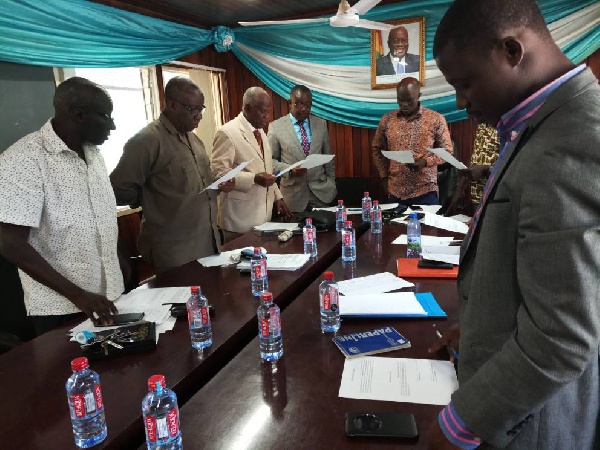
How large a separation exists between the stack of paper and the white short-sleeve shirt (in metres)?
0.21

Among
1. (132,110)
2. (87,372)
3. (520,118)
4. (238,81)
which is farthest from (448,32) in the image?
(238,81)

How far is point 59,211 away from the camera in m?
1.71

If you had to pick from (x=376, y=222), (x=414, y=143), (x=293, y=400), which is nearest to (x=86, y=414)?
(x=293, y=400)

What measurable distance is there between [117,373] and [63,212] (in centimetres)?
78

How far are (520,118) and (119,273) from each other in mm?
1693

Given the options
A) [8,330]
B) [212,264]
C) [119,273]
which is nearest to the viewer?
[119,273]

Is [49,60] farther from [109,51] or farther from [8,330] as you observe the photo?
[8,330]

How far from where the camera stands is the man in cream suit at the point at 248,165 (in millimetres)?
3121

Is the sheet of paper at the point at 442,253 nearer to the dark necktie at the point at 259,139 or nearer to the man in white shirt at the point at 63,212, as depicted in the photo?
the man in white shirt at the point at 63,212

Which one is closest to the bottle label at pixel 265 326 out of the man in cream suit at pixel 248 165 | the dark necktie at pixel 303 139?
the man in cream suit at pixel 248 165

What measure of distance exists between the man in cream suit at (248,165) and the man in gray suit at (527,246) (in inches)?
93.9

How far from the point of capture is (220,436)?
93 cm

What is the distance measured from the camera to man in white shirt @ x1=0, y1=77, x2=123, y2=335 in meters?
1.57

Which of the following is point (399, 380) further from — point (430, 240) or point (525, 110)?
point (430, 240)
